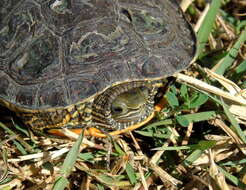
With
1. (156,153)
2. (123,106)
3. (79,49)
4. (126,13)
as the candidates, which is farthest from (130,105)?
(126,13)

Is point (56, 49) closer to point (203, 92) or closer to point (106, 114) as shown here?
point (106, 114)

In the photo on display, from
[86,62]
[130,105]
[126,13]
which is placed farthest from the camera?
[126,13]

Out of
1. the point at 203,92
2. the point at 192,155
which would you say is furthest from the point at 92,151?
the point at 203,92

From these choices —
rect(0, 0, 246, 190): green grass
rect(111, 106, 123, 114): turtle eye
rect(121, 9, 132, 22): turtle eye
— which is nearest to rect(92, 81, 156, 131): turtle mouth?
rect(111, 106, 123, 114): turtle eye

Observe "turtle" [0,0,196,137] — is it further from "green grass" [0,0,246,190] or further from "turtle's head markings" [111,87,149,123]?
"green grass" [0,0,246,190]

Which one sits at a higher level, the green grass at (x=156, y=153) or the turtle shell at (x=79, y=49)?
the turtle shell at (x=79, y=49)

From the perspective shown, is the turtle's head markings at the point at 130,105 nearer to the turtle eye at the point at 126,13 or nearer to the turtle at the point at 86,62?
the turtle at the point at 86,62

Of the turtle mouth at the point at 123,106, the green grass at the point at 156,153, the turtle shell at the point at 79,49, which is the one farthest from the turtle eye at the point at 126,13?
the green grass at the point at 156,153

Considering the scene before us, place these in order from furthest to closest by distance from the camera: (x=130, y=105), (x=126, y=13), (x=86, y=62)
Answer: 1. (x=126, y=13)
2. (x=130, y=105)
3. (x=86, y=62)

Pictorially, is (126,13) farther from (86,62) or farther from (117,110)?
(117,110)

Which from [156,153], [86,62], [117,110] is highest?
[86,62]
